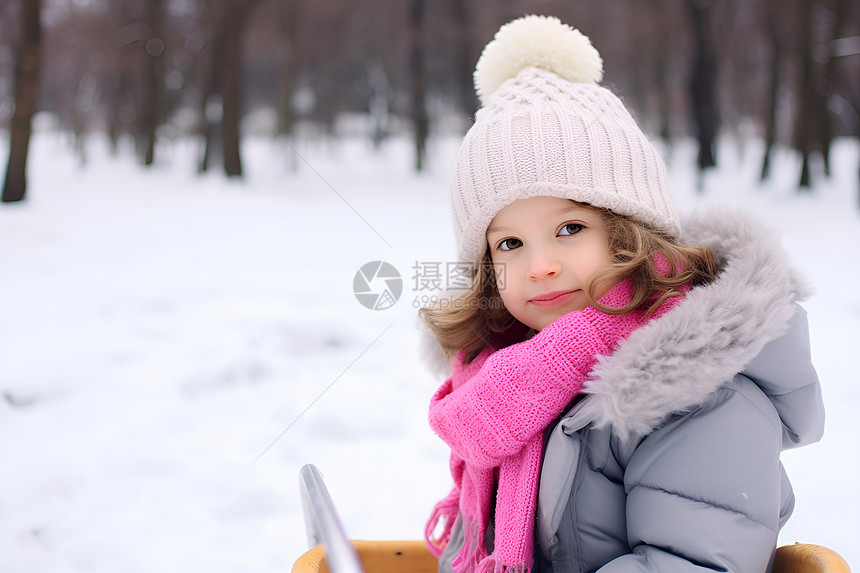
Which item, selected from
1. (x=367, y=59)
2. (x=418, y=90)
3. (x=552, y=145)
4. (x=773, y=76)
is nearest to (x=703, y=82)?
(x=773, y=76)

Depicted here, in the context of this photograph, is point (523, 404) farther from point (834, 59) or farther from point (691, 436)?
point (834, 59)

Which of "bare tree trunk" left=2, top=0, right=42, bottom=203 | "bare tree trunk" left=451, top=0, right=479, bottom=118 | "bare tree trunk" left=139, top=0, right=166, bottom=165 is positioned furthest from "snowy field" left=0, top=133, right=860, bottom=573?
"bare tree trunk" left=139, top=0, right=166, bottom=165

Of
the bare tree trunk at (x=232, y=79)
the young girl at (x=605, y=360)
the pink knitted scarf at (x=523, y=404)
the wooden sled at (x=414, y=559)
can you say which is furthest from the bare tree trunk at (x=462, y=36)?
the pink knitted scarf at (x=523, y=404)

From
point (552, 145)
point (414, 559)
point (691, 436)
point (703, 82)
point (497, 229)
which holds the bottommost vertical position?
point (414, 559)

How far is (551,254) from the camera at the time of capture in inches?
41.6

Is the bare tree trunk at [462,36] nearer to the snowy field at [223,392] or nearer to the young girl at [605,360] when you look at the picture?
the snowy field at [223,392]

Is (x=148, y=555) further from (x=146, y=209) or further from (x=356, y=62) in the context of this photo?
(x=356, y=62)

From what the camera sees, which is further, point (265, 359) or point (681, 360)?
point (265, 359)

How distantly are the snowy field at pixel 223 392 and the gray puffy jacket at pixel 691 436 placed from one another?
76 centimetres

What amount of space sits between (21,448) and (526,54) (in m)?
2.09

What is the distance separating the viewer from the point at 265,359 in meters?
2.85

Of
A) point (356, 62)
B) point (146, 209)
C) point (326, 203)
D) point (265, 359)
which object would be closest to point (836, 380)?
point (265, 359)

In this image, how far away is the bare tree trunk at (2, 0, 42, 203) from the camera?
5.54 meters

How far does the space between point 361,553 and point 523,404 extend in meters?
0.54
